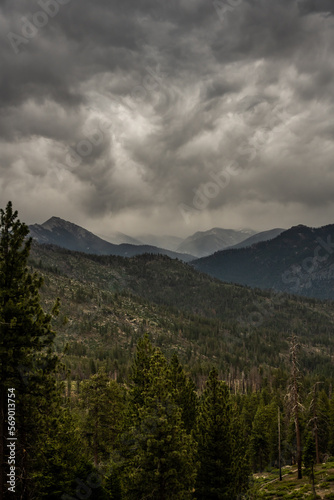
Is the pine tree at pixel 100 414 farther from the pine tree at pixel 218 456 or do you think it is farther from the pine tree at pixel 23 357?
the pine tree at pixel 23 357

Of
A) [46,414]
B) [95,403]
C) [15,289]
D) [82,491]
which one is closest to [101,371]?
[95,403]

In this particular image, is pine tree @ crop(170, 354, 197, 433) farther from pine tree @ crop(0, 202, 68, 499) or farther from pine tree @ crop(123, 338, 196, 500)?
pine tree @ crop(0, 202, 68, 499)

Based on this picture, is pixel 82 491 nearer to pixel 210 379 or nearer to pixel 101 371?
pixel 210 379

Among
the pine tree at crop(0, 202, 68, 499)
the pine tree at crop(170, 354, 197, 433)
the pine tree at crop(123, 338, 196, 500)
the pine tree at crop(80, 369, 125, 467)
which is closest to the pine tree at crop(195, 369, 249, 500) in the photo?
the pine tree at crop(123, 338, 196, 500)

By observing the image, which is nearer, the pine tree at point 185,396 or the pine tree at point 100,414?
the pine tree at point 185,396

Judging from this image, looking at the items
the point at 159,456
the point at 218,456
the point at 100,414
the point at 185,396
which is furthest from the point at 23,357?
the point at 100,414

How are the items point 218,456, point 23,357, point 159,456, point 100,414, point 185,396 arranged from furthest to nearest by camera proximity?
point 100,414 < point 185,396 < point 218,456 < point 159,456 < point 23,357

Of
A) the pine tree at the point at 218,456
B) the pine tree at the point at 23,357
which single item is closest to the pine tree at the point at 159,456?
the pine tree at the point at 218,456

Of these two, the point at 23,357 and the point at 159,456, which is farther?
the point at 159,456

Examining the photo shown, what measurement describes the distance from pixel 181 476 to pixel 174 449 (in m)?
1.98

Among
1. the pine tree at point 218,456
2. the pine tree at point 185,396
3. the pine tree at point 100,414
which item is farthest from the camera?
the pine tree at point 100,414

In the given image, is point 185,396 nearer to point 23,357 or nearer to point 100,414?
point 100,414

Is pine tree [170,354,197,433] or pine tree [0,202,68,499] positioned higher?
pine tree [0,202,68,499]

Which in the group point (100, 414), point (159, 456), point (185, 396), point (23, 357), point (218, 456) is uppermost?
point (23, 357)
